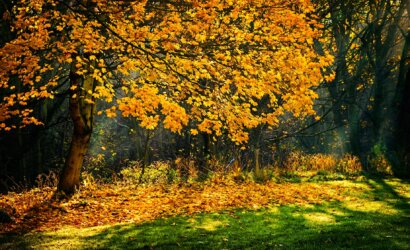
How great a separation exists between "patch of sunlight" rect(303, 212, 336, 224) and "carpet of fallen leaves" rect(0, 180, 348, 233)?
1608mm

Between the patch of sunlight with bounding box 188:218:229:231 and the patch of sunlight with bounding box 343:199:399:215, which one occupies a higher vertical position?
the patch of sunlight with bounding box 343:199:399:215

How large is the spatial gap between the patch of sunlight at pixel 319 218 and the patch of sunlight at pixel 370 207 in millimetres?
1037

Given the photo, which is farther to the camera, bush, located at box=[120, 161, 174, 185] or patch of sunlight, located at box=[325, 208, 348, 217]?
bush, located at box=[120, 161, 174, 185]

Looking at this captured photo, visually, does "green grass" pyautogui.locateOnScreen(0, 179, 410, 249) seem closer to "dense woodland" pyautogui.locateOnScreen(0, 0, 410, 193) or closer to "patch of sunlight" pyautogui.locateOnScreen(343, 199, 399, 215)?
"patch of sunlight" pyautogui.locateOnScreen(343, 199, 399, 215)

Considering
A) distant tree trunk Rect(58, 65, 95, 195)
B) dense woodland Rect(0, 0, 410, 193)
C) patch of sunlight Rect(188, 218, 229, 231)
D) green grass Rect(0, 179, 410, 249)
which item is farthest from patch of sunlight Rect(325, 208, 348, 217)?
distant tree trunk Rect(58, 65, 95, 195)

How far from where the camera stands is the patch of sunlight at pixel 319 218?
8390 millimetres

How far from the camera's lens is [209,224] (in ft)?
28.2

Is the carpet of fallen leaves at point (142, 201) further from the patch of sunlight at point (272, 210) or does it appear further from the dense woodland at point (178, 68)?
the dense woodland at point (178, 68)

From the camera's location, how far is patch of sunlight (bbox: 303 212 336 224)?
839 cm

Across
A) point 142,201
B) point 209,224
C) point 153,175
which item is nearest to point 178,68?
point 209,224

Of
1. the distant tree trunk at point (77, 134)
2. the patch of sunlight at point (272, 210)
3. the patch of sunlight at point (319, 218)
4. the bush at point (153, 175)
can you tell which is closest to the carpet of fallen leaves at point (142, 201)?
the distant tree trunk at point (77, 134)

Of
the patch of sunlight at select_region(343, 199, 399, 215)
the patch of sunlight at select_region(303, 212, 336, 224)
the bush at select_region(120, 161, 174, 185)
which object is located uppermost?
the bush at select_region(120, 161, 174, 185)

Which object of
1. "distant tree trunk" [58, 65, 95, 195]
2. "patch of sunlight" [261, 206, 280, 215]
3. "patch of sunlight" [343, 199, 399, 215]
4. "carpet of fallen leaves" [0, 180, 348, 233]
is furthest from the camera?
"distant tree trunk" [58, 65, 95, 195]

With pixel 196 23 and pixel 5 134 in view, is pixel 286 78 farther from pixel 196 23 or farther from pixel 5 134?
pixel 5 134
